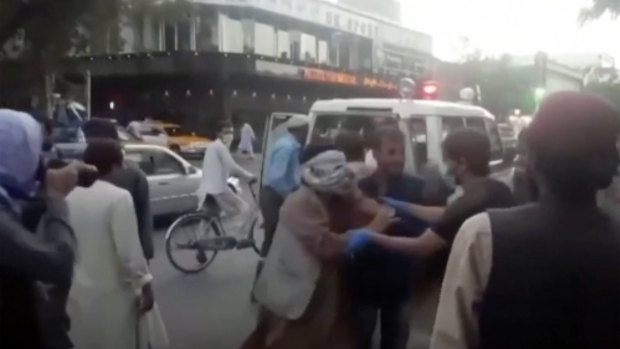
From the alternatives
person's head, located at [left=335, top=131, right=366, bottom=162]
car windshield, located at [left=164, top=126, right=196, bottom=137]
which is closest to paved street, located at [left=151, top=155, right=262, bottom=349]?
person's head, located at [left=335, top=131, right=366, bottom=162]

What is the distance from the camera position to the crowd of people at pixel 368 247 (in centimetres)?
285

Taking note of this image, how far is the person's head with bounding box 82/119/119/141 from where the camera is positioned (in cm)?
670

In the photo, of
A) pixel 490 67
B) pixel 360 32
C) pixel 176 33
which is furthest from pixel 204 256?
pixel 360 32

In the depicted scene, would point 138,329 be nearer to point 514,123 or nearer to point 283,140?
point 283,140

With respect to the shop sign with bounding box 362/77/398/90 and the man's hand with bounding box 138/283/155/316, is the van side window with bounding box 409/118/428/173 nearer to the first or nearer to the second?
the man's hand with bounding box 138/283/155/316

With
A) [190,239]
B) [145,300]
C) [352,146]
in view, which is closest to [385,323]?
[145,300]

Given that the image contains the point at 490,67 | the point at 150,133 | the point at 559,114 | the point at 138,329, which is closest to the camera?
the point at 559,114

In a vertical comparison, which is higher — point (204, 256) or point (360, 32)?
point (360, 32)

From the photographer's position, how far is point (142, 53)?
157 ft

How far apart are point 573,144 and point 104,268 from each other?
122 inches

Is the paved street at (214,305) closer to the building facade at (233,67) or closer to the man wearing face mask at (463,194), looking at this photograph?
the man wearing face mask at (463,194)

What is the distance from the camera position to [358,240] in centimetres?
499

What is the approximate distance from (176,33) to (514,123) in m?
33.0

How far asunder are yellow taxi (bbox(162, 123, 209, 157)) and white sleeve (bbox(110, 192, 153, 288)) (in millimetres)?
32111
